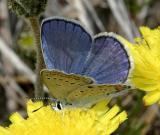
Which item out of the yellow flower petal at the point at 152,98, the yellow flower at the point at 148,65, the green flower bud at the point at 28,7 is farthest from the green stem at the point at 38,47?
the yellow flower petal at the point at 152,98

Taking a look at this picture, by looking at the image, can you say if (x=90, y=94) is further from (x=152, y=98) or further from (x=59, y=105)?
(x=152, y=98)

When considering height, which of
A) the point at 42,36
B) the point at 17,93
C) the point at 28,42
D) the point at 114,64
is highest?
the point at 42,36

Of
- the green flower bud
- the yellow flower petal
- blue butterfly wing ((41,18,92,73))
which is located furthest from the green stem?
the yellow flower petal

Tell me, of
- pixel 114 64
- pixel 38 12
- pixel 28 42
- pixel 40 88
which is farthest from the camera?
pixel 28 42

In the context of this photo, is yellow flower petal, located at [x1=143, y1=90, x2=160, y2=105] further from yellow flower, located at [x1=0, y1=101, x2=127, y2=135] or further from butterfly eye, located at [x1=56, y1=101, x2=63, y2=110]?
butterfly eye, located at [x1=56, y1=101, x2=63, y2=110]

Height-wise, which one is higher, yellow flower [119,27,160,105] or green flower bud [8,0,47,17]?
green flower bud [8,0,47,17]

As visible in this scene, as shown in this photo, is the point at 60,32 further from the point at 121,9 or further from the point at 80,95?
the point at 121,9

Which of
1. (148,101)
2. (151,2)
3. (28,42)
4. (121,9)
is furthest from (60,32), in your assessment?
(151,2)
